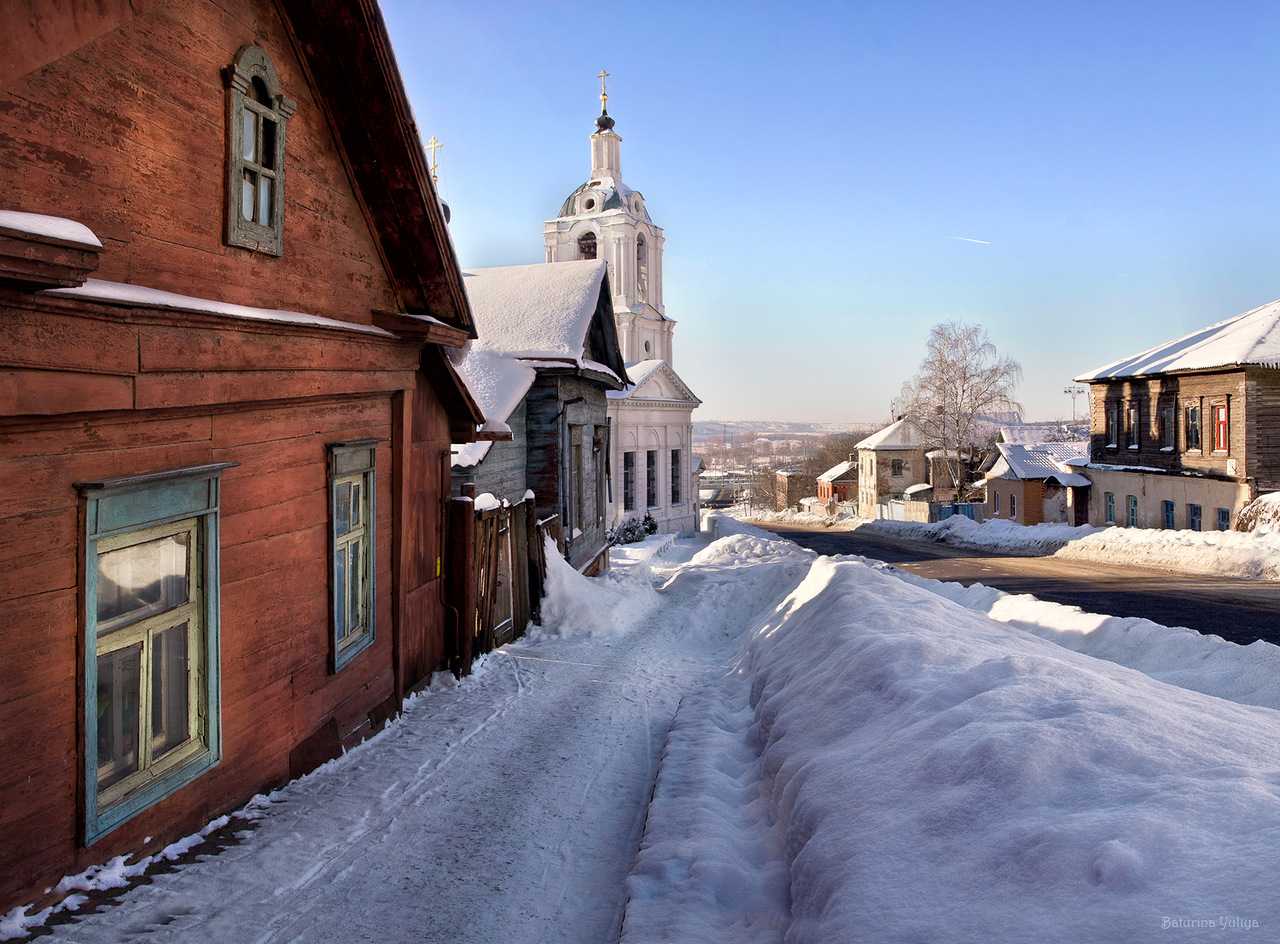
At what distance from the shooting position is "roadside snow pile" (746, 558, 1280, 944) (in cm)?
271

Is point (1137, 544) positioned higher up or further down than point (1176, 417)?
further down

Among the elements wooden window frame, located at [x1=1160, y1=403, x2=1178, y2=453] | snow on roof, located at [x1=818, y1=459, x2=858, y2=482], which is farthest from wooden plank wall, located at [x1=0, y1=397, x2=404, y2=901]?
snow on roof, located at [x1=818, y1=459, x2=858, y2=482]

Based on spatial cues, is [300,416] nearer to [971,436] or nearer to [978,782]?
[978,782]

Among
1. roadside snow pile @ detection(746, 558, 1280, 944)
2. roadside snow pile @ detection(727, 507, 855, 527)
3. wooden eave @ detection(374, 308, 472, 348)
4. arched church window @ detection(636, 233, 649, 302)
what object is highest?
arched church window @ detection(636, 233, 649, 302)

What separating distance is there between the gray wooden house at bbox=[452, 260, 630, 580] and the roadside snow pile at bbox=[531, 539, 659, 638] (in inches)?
58.3

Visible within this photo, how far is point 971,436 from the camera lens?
44375 mm

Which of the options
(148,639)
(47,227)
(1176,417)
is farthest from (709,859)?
(1176,417)

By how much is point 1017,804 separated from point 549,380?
1338 cm

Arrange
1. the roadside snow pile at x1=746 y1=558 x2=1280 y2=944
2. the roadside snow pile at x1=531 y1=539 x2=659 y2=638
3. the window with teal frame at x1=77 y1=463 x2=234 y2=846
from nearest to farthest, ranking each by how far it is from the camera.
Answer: the roadside snow pile at x1=746 y1=558 x2=1280 y2=944, the window with teal frame at x1=77 y1=463 x2=234 y2=846, the roadside snow pile at x1=531 y1=539 x2=659 y2=638

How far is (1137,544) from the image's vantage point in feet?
77.6

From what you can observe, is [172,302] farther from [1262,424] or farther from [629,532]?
[629,532]

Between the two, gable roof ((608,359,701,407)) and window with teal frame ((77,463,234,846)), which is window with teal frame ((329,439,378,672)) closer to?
window with teal frame ((77,463,234,846))

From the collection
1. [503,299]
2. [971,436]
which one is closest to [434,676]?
[503,299]

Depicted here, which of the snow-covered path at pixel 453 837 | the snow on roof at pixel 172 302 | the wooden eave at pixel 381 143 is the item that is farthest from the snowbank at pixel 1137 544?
the snow on roof at pixel 172 302
